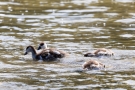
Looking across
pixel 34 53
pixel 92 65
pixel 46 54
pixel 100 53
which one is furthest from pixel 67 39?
pixel 92 65

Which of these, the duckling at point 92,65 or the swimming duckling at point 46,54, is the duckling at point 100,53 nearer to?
the swimming duckling at point 46,54

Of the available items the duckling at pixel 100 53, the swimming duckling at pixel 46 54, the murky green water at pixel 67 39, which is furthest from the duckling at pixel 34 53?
the duckling at pixel 100 53

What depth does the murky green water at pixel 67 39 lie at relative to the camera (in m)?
12.3

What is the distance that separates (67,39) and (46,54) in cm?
250

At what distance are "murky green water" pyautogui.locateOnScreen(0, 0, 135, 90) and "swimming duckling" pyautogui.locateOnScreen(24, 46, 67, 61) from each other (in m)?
0.23

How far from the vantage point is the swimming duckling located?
15.0 m

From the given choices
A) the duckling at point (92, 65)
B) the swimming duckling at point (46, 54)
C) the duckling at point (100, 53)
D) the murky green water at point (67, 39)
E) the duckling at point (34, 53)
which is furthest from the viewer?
the duckling at point (34, 53)

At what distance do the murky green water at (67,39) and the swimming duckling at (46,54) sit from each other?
228mm

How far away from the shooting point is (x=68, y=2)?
26.9 m

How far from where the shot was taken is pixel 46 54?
49.6ft

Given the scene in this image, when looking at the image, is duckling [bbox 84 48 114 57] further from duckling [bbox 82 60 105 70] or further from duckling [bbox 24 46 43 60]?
duckling [bbox 82 60 105 70]

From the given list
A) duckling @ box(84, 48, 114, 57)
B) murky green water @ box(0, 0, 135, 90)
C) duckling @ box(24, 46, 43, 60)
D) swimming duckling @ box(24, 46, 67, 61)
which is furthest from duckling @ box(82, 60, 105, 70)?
duckling @ box(24, 46, 43, 60)

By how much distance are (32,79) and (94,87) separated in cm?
151

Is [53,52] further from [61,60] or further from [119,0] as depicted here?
[119,0]
